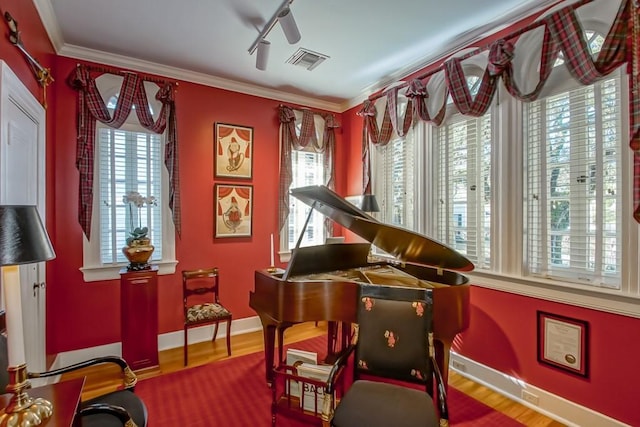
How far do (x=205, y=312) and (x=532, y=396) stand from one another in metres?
2.97

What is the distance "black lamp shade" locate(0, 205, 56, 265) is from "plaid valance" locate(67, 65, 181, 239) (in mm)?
2253

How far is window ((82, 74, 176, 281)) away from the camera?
312 cm

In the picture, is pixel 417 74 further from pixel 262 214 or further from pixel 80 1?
pixel 80 1

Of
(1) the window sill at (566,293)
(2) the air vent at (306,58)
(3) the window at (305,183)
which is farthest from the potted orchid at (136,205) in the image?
(1) the window sill at (566,293)

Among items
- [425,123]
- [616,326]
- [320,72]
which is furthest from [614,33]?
[320,72]

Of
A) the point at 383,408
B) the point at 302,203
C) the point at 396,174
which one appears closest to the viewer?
the point at 383,408

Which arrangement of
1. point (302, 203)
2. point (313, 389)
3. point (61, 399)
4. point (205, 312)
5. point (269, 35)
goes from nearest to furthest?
1. point (61, 399)
2. point (313, 389)
3. point (269, 35)
4. point (205, 312)
5. point (302, 203)

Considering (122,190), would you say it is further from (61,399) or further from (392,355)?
(392,355)

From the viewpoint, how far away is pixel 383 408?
1.55 meters

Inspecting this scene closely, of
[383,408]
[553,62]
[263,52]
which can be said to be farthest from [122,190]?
[553,62]

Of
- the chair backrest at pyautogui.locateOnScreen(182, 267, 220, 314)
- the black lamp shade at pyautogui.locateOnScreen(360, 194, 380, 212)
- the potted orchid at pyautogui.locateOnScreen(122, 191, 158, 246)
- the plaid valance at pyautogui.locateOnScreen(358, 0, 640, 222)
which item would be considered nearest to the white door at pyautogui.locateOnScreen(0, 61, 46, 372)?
the potted orchid at pyautogui.locateOnScreen(122, 191, 158, 246)

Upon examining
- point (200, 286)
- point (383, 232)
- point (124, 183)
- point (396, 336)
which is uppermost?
point (124, 183)

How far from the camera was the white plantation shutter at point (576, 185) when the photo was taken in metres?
1.99

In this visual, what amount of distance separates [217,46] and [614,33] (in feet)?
9.90
